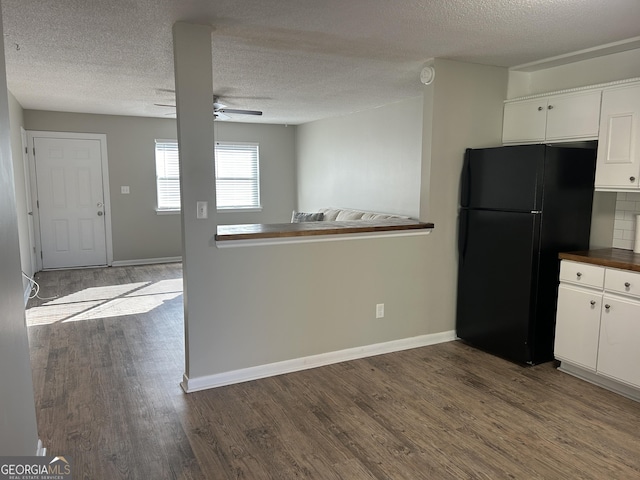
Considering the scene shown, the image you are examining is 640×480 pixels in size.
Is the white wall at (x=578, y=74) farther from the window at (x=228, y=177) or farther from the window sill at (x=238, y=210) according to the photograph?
the window sill at (x=238, y=210)

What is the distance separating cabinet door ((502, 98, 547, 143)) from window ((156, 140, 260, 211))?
500 cm

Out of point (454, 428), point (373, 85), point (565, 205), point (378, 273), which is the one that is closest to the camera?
point (454, 428)

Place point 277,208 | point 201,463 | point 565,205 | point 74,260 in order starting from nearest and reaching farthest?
point 201,463, point 565,205, point 74,260, point 277,208

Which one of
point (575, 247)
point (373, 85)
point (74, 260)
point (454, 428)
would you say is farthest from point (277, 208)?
point (454, 428)

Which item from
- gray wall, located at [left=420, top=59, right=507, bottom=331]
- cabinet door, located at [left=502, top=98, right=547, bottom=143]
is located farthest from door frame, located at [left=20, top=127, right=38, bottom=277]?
cabinet door, located at [left=502, top=98, right=547, bottom=143]

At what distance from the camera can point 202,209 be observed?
9.61 feet

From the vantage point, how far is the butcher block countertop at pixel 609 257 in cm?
287

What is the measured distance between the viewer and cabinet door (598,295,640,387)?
2824 millimetres

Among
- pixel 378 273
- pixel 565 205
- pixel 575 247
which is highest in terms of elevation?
pixel 565 205

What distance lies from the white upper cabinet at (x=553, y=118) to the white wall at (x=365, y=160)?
1475 mm

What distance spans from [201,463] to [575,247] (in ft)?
9.83

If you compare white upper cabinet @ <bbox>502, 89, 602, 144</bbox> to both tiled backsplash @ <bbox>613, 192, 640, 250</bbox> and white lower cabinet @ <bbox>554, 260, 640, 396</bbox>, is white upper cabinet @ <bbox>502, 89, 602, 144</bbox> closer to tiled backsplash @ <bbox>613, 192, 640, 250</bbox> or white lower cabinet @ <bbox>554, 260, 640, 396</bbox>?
tiled backsplash @ <bbox>613, 192, 640, 250</bbox>

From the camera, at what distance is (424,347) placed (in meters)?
3.85

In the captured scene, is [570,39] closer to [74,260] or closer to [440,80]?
[440,80]
